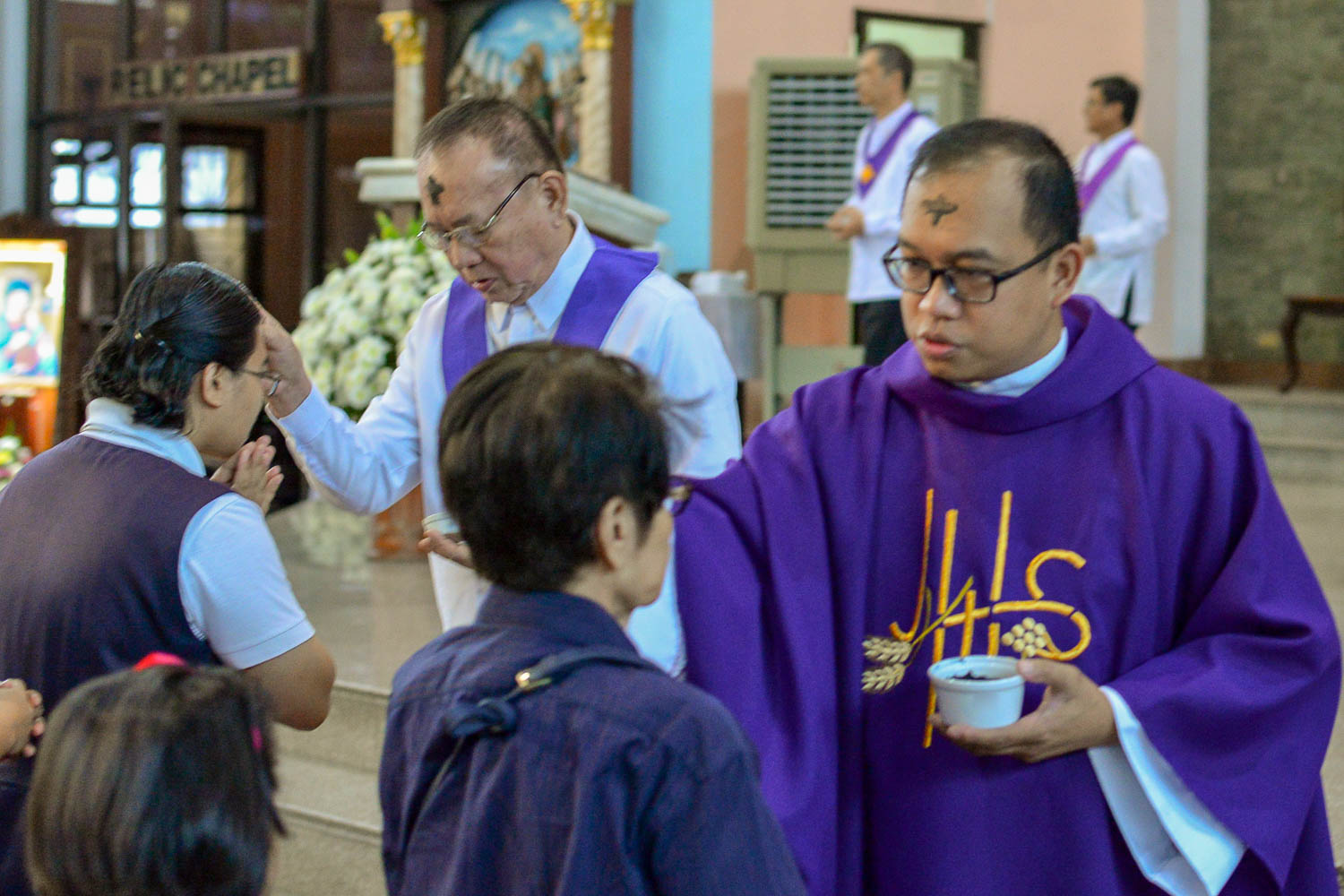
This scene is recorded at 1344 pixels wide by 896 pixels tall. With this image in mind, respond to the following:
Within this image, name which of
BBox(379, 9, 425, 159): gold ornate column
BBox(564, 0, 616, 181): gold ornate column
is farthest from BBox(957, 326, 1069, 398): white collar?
BBox(379, 9, 425, 159): gold ornate column

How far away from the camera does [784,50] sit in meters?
7.77

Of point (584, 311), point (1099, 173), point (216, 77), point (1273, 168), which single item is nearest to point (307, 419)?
point (584, 311)

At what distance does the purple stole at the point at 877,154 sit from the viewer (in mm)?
5734

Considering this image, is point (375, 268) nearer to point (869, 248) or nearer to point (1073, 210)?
point (869, 248)

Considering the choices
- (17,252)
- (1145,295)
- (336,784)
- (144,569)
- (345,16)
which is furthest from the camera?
(345,16)

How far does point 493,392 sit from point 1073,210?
3.05 ft

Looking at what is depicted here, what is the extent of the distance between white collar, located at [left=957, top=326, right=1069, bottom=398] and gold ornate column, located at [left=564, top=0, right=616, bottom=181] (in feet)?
19.2

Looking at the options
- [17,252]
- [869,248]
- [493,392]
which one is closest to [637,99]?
[869,248]

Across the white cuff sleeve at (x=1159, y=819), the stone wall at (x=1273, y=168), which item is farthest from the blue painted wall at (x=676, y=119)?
the white cuff sleeve at (x=1159, y=819)

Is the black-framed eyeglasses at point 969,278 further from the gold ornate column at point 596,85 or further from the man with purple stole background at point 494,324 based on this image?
the gold ornate column at point 596,85

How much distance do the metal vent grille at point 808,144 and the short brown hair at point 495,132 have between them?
517 cm

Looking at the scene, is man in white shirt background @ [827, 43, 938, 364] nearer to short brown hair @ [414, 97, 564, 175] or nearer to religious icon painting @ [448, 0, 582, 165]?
religious icon painting @ [448, 0, 582, 165]

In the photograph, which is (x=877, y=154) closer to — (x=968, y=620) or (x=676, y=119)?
(x=676, y=119)

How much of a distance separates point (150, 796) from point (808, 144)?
6.69m
